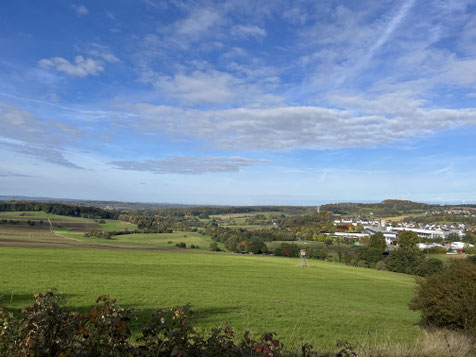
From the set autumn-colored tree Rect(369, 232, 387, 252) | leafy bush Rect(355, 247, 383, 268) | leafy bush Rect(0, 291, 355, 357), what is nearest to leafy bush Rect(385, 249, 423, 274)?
leafy bush Rect(355, 247, 383, 268)

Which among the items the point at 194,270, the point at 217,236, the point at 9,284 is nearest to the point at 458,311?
the point at 9,284

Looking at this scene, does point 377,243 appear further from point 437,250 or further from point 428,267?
point 437,250

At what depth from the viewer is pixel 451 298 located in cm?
1623

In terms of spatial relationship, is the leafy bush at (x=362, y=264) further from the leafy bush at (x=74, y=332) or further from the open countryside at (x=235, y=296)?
the leafy bush at (x=74, y=332)

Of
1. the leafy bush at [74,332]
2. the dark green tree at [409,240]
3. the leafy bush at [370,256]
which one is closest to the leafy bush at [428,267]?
the leafy bush at [370,256]

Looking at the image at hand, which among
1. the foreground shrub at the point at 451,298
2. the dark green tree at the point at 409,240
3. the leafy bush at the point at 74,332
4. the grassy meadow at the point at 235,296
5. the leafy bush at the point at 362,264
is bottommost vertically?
the leafy bush at the point at 362,264

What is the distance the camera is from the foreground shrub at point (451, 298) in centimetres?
1545

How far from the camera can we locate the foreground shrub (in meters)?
Answer: 15.5

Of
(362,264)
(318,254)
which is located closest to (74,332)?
(362,264)

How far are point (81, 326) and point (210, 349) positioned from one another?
1893 mm

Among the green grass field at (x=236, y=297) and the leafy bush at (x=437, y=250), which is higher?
the green grass field at (x=236, y=297)

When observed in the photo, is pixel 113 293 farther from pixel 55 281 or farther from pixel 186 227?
pixel 186 227

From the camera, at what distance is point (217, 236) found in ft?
355

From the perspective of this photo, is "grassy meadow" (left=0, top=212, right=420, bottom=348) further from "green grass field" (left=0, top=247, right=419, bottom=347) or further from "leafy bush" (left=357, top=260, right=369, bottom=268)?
"leafy bush" (left=357, top=260, right=369, bottom=268)
